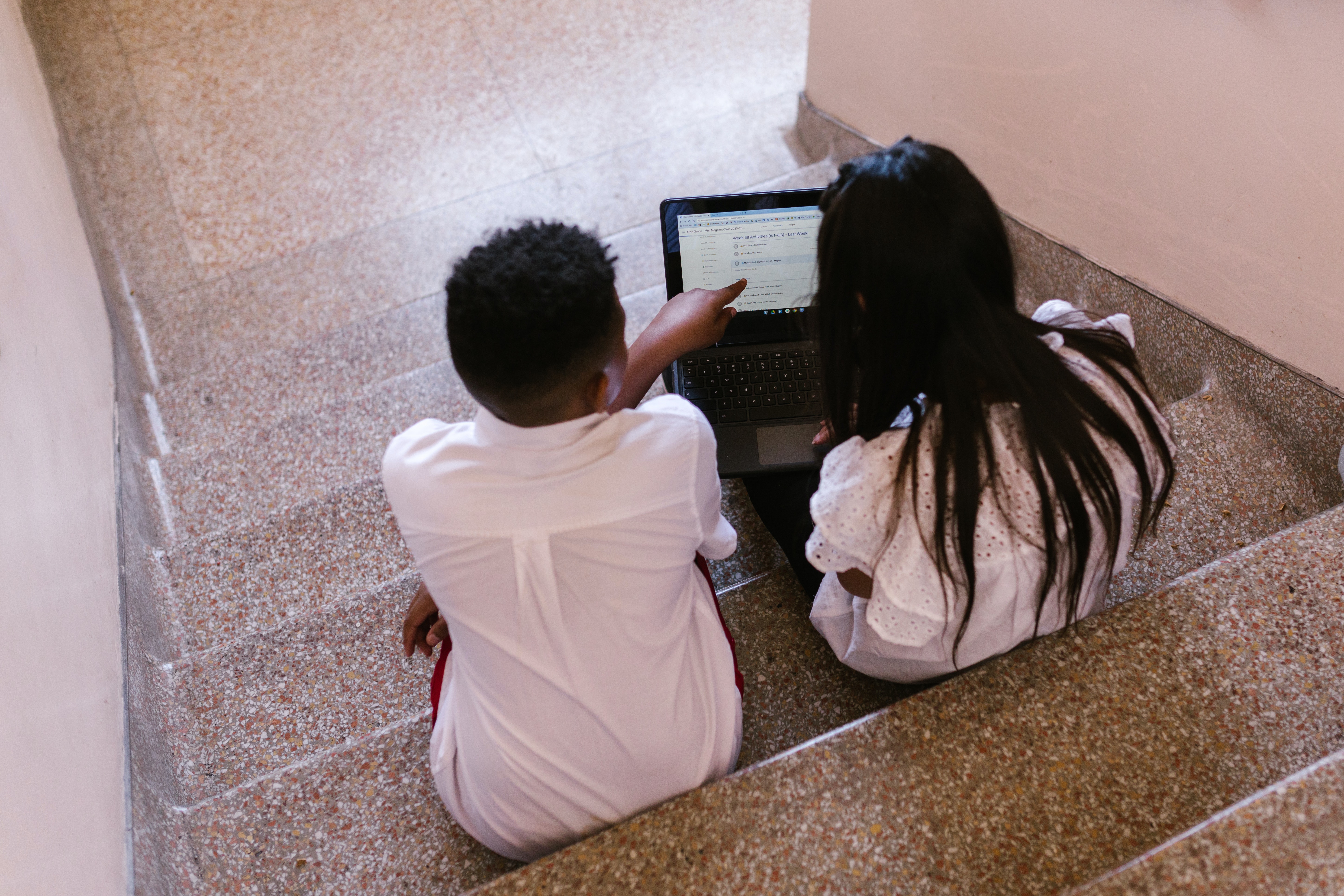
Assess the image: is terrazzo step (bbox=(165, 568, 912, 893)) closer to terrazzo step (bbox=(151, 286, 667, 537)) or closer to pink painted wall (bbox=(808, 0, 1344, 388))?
terrazzo step (bbox=(151, 286, 667, 537))

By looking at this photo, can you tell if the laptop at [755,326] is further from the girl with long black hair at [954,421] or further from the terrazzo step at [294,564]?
the girl with long black hair at [954,421]

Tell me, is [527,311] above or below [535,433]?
above

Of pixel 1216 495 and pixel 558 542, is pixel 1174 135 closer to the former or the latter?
pixel 1216 495

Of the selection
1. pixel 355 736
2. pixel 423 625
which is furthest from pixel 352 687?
pixel 423 625

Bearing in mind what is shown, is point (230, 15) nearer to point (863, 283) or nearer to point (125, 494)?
point (125, 494)

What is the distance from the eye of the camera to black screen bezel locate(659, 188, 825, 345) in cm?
144

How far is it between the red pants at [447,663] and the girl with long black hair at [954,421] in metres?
0.20

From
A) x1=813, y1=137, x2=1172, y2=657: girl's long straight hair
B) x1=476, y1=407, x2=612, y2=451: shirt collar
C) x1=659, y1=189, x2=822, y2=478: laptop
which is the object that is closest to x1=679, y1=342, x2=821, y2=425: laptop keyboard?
x1=659, y1=189, x2=822, y2=478: laptop

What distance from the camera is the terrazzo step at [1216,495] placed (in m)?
1.44

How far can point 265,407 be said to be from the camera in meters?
2.18

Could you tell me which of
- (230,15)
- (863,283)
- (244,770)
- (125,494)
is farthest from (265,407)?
(230,15)

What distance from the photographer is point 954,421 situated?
936 millimetres

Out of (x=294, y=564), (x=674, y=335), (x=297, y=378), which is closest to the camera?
(x=674, y=335)

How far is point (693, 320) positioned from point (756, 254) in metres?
0.21
